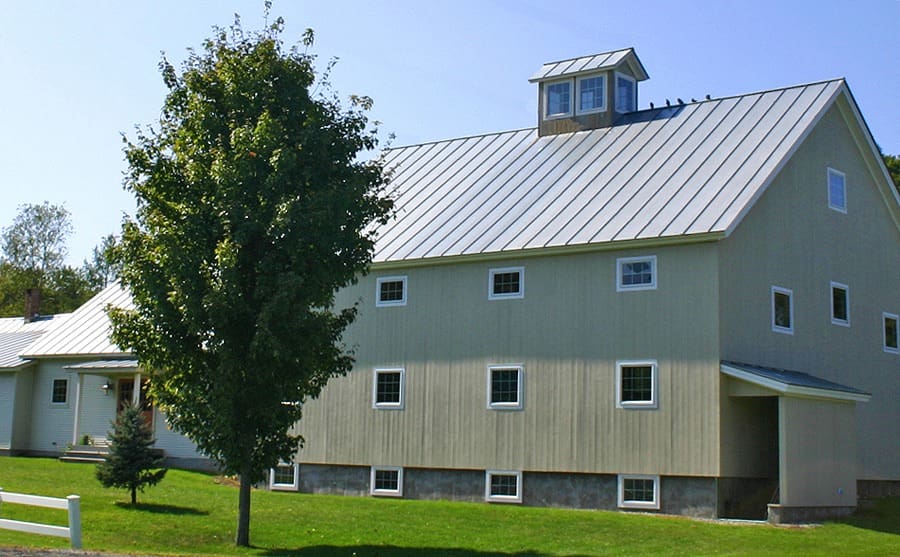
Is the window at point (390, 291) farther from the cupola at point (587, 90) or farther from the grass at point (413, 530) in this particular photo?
the cupola at point (587, 90)

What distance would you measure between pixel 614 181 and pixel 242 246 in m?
11.7

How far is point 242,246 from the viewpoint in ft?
66.6

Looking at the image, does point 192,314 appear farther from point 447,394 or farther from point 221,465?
point 447,394

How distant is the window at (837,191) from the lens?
95.9 feet

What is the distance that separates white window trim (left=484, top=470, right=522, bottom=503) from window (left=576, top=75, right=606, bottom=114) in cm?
1133

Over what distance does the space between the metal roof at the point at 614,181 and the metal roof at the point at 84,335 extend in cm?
1242

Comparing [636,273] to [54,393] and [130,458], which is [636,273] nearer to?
[130,458]

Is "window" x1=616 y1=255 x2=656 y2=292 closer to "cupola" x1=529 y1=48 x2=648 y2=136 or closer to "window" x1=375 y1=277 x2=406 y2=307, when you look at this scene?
"window" x1=375 y1=277 x2=406 y2=307

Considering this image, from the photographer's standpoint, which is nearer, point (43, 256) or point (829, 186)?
point (829, 186)

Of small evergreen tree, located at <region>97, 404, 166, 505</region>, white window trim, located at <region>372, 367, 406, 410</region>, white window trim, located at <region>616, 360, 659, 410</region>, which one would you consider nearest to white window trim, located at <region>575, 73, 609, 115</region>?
white window trim, located at <region>372, 367, 406, 410</region>

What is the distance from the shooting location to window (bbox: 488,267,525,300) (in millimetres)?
27750

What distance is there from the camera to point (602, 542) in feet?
69.1

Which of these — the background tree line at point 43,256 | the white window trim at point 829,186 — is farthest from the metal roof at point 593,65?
the background tree line at point 43,256

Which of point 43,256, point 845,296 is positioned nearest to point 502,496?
point 845,296
